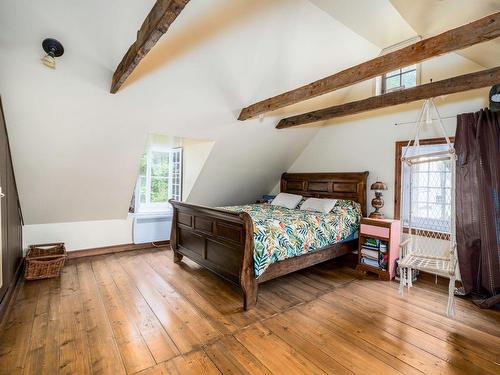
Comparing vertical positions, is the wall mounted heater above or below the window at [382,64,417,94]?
below

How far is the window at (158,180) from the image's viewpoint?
4.64 m

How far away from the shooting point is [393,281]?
132 inches

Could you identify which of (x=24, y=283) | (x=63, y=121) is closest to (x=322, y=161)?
(x=63, y=121)

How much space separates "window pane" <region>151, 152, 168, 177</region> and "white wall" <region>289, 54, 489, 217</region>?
276cm

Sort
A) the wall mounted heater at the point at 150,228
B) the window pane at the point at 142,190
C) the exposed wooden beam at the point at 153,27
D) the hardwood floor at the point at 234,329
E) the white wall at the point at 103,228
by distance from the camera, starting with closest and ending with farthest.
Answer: the exposed wooden beam at the point at 153,27, the hardwood floor at the point at 234,329, the white wall at the point at 103,228, the wall mounted heater at the point at 150,228, the window pane at the point at 142,190

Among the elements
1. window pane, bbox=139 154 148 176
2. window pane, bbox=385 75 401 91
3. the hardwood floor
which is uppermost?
window pane, bbox=385 75 401 91

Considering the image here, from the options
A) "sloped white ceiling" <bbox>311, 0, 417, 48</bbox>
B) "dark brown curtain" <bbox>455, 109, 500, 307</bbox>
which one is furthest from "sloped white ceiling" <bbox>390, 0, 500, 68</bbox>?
"dark brown curtain" <bbox>455, 109, 500, 307</bbox>

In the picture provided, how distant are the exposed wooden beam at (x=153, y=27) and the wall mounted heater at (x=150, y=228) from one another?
2.78m

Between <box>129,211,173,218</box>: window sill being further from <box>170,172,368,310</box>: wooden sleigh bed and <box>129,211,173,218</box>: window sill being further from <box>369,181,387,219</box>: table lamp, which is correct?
<box>369,181,387,219</box>: table lamp

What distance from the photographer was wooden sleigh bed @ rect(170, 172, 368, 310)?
8.34ft

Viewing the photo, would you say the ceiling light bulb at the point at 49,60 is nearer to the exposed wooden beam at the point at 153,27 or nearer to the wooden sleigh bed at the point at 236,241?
the exposed wooden beam at the point at 153,27

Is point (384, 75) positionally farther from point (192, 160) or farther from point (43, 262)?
point (43, 262)

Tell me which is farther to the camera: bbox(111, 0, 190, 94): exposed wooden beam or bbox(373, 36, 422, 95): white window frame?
bbox(373, 36, 422, 95): white window frame

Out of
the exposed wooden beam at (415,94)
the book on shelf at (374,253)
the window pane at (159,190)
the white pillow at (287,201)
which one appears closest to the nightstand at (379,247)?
the book on shelf at (374,253)
